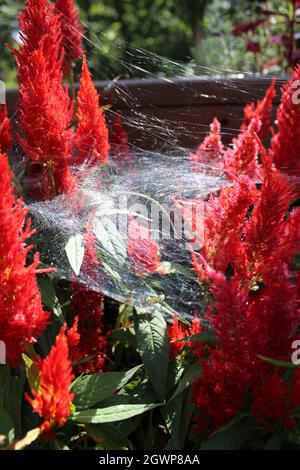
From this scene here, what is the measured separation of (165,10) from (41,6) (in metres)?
9.21

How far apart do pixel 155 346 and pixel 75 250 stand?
1.10ft

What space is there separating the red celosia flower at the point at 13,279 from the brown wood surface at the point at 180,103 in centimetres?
111

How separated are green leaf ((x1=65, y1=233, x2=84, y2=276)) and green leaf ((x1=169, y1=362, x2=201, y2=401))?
14.9 inches

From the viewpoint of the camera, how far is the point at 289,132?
1.75m

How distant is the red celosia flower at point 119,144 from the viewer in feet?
6.98

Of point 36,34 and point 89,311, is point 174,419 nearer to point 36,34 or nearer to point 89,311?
point 89,311

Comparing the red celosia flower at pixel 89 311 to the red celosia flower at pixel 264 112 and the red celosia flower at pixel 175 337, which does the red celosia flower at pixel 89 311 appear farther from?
the red celosia flower at pixel 264 112

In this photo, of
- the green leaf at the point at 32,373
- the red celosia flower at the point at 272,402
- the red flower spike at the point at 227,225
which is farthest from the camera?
the red flower spike at the point at 227,225

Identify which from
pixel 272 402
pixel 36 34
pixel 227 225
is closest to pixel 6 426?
pixel 272 402

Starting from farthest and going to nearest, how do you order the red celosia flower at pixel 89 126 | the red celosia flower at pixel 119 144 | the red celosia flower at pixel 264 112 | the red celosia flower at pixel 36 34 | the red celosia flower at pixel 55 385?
the red celosia flower at pixel 119 144 < the red celosia flower at pixel 264 112 < the red celosia flower at pixel 89 126 < the red celosia flower at pixel 36 34 < the red celosia flower at pixel 55 385

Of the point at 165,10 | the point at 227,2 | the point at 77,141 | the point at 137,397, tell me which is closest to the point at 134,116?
the point at 77,141

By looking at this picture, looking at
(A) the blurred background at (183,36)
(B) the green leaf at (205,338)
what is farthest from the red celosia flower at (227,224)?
(A) the blurred background at (183,36)

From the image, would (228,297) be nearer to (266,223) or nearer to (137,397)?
(266,223)
